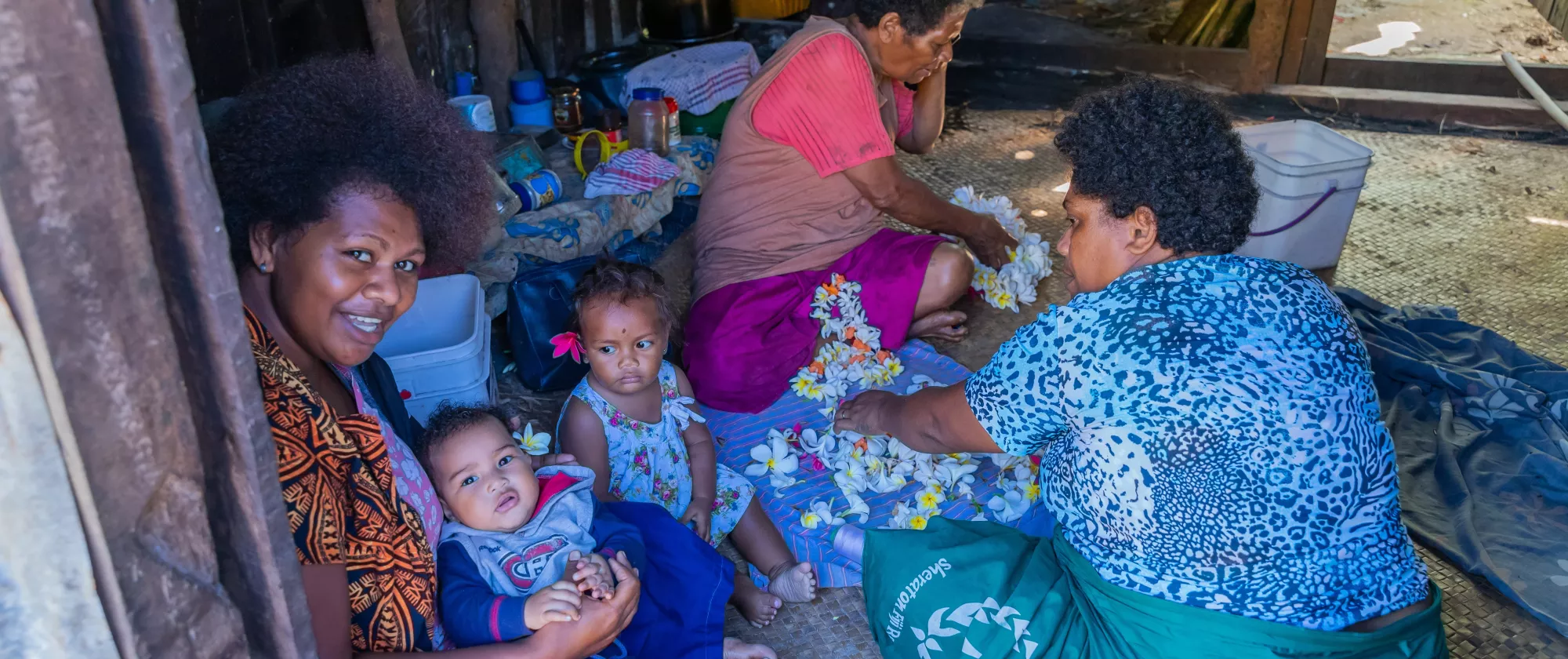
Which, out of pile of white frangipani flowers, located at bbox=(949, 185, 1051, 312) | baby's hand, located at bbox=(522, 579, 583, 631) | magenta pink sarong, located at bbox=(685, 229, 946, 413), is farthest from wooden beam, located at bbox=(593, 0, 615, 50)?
baby's hand, located at bbox=(522, 579, 583, 631)

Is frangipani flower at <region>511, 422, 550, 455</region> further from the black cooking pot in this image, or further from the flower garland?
the black cooking pot

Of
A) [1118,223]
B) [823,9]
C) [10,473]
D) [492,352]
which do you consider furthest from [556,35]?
[10,473]

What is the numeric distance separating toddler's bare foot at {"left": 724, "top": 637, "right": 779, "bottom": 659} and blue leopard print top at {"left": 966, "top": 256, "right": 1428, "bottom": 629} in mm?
769

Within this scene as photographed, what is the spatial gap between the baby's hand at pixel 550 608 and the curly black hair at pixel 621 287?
2.84 feet

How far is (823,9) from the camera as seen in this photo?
16.9 ft

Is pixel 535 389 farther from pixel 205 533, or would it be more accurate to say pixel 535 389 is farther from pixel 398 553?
pixel 205 533

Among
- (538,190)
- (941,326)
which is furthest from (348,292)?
(941,326)

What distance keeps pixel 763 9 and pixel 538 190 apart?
10.0 ft

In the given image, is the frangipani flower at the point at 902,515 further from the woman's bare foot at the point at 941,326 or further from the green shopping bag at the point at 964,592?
the woman's bare foot at the point at 941,326

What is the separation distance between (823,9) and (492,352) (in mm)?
2626

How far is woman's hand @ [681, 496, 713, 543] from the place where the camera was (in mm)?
2578

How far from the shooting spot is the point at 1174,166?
1885 millimetres

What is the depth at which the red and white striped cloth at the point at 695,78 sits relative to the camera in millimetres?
4914

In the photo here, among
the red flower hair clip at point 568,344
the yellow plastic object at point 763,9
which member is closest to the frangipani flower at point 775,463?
the red flower hair clip at point 568,344
